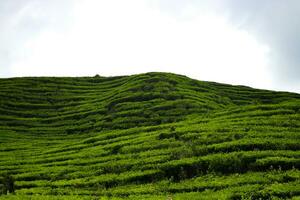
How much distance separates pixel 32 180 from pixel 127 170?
8.51 metres

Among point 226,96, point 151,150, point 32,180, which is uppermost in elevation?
point 226,96

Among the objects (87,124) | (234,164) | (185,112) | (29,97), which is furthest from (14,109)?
(234,164)

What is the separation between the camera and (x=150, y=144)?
42.0 metres

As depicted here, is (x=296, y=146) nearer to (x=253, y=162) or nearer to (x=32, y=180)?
(x=253, y=162)

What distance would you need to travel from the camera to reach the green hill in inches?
1251

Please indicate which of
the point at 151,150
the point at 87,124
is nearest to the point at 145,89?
the point at 87,124

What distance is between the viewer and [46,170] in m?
40.4

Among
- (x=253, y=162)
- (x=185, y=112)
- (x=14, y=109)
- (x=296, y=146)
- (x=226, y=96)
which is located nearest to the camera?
(x=253, y=162)

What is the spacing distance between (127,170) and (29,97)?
4162 cm

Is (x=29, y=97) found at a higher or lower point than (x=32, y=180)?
higher

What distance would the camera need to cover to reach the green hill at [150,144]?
31.8 metres

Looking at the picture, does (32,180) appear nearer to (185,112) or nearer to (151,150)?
(151,150)

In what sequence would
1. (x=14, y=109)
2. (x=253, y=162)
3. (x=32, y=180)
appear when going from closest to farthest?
(x=253, y=162), (x=32, y=180), (x=14, y=109)

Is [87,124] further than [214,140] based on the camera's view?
Yes
